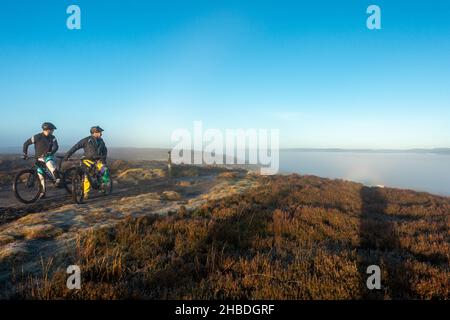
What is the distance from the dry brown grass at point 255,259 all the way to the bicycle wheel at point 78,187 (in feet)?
12.6

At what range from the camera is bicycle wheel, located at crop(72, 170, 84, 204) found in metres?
10.2

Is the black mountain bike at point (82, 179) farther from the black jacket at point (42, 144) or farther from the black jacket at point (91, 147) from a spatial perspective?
the black jacket at point (42, 144)

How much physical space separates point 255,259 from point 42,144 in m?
8.95

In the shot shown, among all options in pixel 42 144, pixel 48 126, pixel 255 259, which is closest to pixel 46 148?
pixel 42 144

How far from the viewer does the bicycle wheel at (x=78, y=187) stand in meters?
10.2

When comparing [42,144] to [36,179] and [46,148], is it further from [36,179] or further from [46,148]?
[36,179]

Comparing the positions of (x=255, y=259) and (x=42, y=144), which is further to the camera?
(x=42, y=144)

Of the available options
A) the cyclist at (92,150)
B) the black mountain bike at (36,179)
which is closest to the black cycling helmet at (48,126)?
the cyclist at (92,150)

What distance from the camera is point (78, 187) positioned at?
409 inches

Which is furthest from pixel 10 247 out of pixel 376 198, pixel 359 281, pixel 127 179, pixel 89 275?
pixel 376 198

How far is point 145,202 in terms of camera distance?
11.0m

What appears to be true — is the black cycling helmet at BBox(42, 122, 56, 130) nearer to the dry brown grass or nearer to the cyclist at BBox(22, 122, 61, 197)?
the cyclist at BBox(22, 122, 61, 197)
